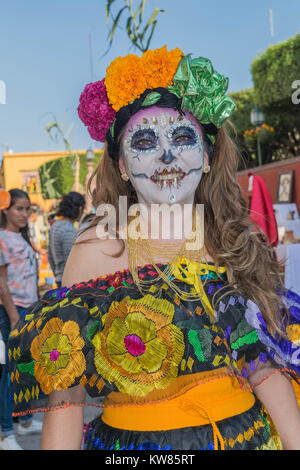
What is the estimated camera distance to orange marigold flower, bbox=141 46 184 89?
1.68 metres

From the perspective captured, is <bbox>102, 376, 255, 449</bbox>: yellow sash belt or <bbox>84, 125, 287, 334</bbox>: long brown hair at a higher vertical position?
<bbox>84, 125, 287, 334</bbox>: long brown hair

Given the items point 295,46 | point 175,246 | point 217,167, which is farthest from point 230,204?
point 295,46

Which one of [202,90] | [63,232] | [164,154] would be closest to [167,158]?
[164,154]

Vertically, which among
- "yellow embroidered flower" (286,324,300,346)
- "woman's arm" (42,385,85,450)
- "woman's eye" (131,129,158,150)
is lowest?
"woman's arm" (42,385,85,450)

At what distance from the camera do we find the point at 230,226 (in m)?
1.81

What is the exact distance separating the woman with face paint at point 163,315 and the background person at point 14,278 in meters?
2.20

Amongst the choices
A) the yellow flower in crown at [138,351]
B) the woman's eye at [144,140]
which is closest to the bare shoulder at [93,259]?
the yellow flower in crown at [138,351]

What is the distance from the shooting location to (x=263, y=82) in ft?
48.4

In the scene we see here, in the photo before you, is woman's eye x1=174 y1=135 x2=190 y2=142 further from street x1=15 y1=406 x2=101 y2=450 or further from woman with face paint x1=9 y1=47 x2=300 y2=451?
street x1=15 y1=406 x2=101 y2=450

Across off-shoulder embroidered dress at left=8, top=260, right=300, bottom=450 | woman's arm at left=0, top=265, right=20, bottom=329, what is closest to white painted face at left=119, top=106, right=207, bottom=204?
off-shoulder embroidered dress at left=8, top=260, right=300, bottom=450

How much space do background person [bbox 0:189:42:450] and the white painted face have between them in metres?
2.26

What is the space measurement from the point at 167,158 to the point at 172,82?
265mm

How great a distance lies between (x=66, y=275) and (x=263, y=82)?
1438 centimetres

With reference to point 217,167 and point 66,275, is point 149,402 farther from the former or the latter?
point 217,167
